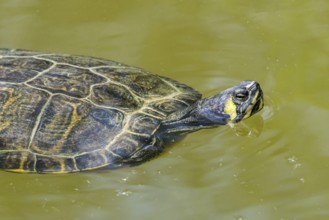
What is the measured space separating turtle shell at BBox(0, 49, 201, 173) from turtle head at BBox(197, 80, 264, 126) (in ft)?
0.70

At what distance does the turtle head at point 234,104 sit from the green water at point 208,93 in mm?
183

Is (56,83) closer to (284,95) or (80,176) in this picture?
(80,176)

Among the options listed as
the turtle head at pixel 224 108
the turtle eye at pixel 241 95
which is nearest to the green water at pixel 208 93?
the turtle head at pixel 224 108

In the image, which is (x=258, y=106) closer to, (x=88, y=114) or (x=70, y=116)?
(x=88, y=114)

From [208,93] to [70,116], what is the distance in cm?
139

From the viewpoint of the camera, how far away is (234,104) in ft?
16.3

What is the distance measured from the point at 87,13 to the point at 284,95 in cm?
237

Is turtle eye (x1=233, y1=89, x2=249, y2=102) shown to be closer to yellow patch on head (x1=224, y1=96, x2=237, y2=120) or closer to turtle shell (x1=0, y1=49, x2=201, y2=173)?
yellow patch on head (x1=224, y1=96, x2=237, y2=120)

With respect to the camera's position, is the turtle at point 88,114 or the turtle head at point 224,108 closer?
the turtle at point 88,114

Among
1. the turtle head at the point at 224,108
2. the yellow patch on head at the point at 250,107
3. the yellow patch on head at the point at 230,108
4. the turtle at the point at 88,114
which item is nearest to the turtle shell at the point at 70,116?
the turtle at the point at 88,114

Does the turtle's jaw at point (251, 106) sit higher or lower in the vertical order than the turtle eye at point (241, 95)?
lower

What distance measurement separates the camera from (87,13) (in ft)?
22.7

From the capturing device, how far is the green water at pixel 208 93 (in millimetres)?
4477

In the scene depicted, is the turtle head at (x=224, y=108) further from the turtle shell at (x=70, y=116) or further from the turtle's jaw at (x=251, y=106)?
the turtle shell at (x=70, y=116)
